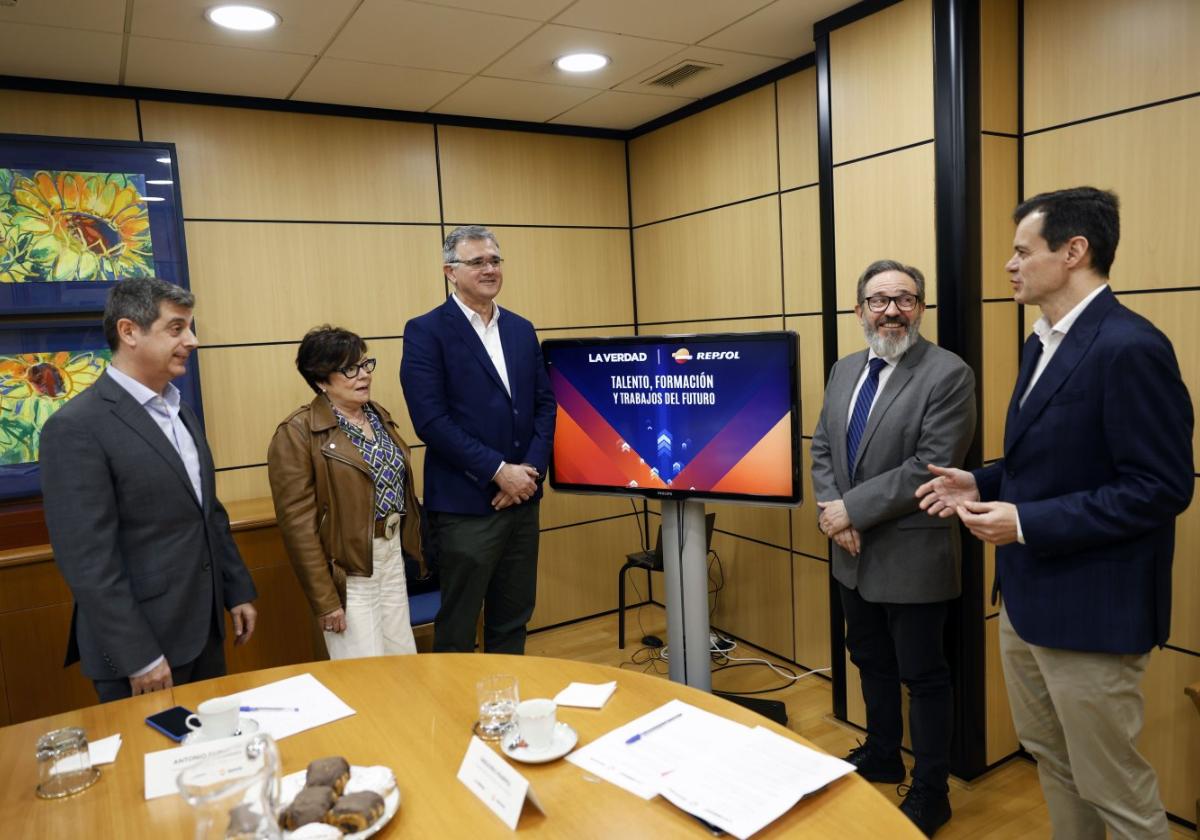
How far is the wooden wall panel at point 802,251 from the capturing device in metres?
3.76

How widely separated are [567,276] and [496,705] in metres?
3.38

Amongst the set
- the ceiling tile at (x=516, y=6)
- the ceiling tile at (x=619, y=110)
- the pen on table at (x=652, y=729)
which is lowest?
the pen on table at (x=652, y=729)

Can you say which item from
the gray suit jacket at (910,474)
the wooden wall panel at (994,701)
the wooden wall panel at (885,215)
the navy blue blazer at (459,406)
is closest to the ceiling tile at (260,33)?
the navy blue blazer at (459,406)

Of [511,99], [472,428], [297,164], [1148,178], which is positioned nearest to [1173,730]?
[1148,178]

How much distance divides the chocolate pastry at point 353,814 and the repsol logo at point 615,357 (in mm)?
2049

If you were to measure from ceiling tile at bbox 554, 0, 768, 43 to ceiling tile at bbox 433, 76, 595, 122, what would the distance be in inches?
29.6

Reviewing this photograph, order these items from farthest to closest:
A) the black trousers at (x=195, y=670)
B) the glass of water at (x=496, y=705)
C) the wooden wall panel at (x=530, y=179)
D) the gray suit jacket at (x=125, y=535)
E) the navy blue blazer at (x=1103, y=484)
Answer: the wooden wall panel at (x=530, y=179), the black trousers at (x=195, y=670), the gray suit jacket at (x=125, y=535), the navy blue blazer at (x=1103, y=484), the glass of water at (x=496, y=705)

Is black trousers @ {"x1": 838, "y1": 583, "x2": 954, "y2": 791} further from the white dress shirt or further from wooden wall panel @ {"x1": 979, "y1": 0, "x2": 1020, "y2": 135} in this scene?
the white dress shirt

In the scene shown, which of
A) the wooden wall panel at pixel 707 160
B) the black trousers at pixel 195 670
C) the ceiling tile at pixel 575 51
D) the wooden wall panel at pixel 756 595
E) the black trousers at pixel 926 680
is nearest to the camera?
the black trousers at pixel 195 670

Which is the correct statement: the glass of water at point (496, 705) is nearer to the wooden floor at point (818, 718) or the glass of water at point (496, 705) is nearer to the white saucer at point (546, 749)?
the white saucer at point (546, 749)

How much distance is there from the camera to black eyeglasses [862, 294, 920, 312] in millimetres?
2643

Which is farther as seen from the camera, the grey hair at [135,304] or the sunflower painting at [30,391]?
the sunflower painting at [30,391]

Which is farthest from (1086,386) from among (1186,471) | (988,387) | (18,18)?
(18,18)

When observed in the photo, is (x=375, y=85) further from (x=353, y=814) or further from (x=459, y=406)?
(x=353, y=814)
